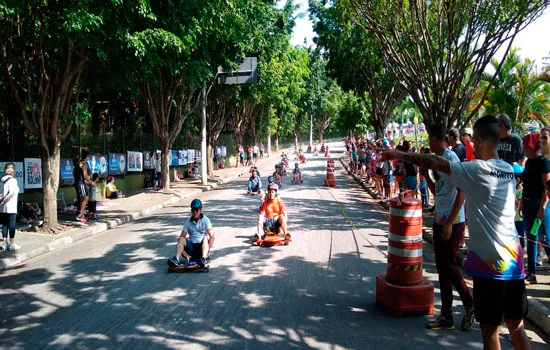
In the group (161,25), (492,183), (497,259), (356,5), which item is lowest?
(497,259)

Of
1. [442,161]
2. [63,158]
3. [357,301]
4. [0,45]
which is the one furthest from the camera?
[63,158]

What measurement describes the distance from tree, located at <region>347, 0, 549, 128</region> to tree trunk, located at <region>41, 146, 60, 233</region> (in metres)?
9.01

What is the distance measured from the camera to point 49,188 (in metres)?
11.1

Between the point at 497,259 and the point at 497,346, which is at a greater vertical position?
the point at 497,259

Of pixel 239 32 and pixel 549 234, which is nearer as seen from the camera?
pixel 549 234

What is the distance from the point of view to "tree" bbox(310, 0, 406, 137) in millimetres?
23281

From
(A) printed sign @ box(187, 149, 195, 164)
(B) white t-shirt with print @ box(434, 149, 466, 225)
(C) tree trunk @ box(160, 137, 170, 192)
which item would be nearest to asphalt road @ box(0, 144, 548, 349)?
(B) white t-shirt with print @ box(434, 149, 466, 225)

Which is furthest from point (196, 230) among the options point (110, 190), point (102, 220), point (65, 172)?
point (110, 190)

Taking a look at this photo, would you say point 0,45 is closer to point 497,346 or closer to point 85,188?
point 85,188

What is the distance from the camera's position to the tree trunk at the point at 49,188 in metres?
10.9

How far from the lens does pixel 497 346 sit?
11.4ft

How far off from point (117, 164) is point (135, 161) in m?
1.81

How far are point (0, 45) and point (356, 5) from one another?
9.00m

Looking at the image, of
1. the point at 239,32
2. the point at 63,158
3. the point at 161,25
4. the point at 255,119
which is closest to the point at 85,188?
the point at 63,158
